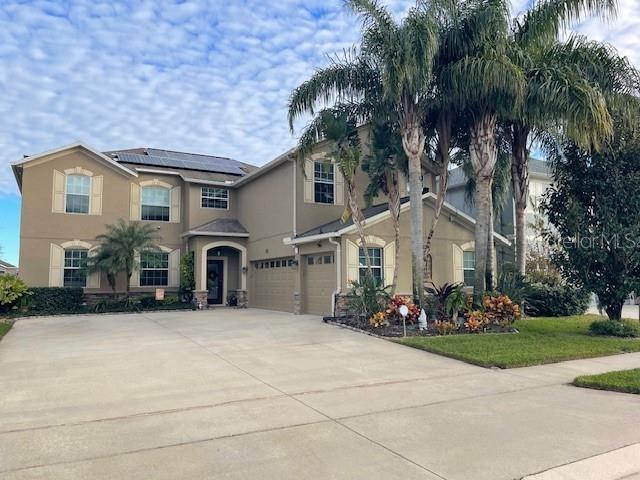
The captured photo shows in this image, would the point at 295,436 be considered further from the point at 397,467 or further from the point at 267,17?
the point at 267,17

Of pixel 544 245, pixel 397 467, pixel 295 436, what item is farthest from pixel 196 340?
pixel 544 245

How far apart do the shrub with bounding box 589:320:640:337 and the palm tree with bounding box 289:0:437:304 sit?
452 centimetres

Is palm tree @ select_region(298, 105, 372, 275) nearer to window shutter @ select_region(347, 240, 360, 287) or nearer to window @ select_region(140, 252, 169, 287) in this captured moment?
window shutter @ select_region(347, 240, 360, 287)

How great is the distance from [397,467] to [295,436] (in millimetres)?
1199

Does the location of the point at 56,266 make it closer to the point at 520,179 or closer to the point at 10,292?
the point at 10,292

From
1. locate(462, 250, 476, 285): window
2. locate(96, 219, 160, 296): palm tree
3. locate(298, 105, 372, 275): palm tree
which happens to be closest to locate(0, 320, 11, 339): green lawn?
locate(96, 219, 160, 296): palm tree

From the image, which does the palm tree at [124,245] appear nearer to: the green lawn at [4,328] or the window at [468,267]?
the green lawn at [4,328]

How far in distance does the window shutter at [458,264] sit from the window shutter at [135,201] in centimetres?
1399

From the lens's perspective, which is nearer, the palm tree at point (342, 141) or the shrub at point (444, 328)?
the shrub at point (444, 328)

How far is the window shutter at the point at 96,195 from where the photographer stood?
2103 centimetres

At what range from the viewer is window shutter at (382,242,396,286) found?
1664cm

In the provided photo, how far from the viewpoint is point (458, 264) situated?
18.3 metres

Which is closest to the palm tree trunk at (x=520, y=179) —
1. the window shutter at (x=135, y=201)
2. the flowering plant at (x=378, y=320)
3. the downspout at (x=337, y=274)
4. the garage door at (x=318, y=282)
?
the flowering plant at (x=378, y=320)

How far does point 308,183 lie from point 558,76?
9292 millimetres
